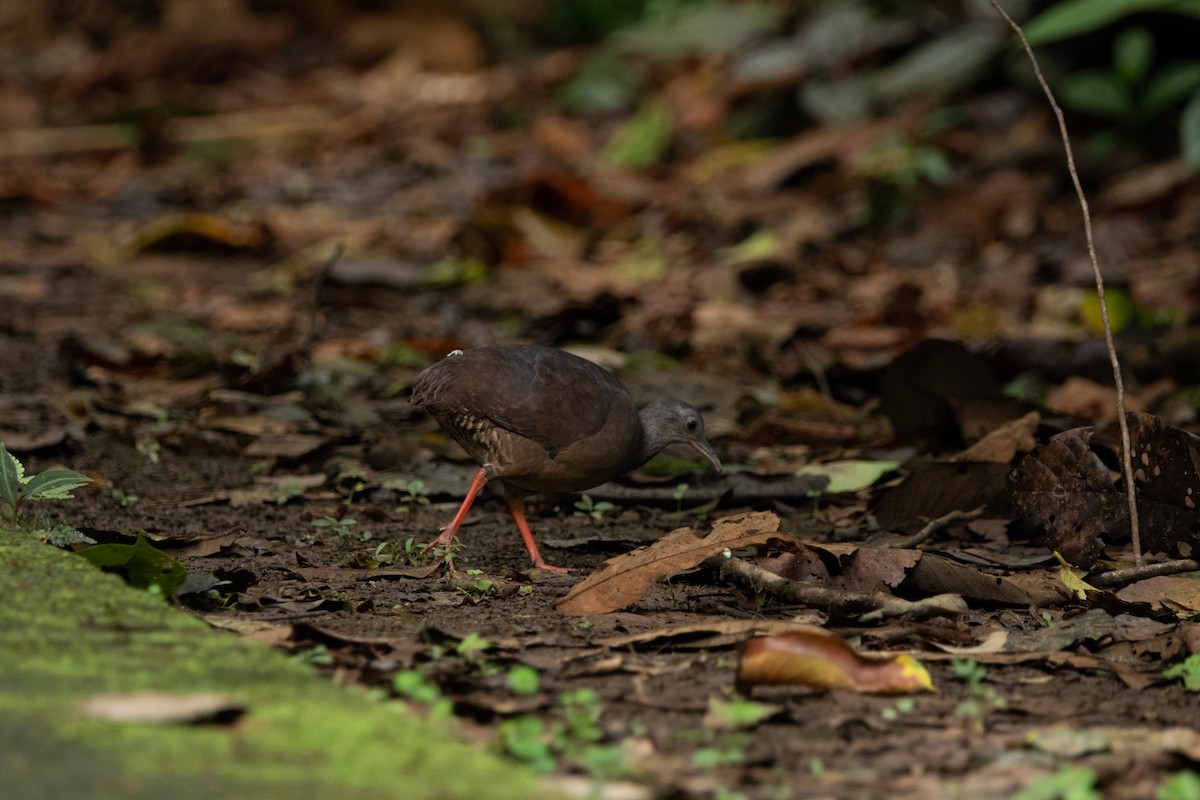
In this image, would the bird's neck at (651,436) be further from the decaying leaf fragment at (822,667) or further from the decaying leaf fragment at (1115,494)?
the decaying leaf fragment at (822,667)

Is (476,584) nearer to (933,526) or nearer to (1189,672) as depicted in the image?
(933,526)

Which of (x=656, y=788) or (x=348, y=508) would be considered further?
(x=348, y=508)

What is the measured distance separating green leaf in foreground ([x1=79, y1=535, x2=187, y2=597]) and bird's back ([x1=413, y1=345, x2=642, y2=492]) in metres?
1.15

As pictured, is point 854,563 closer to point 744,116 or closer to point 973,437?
point 973,437

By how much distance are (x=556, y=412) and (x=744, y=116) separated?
8450 millimetres

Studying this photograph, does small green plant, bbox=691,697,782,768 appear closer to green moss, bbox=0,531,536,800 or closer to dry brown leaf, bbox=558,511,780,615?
green moss, bbox=0,531,536,800

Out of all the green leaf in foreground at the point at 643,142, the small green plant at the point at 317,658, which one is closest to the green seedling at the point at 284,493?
the small green plant at the point at 317,658

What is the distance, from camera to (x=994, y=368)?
20.0ft

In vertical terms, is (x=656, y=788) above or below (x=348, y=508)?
above

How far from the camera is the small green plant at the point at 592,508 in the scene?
15.3 ft

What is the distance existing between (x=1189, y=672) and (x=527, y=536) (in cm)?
186

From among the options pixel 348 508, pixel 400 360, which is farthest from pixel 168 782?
pixel 400 360

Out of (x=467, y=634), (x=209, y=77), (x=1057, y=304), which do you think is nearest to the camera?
(x=467, y=634)

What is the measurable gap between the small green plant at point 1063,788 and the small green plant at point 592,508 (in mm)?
2452
